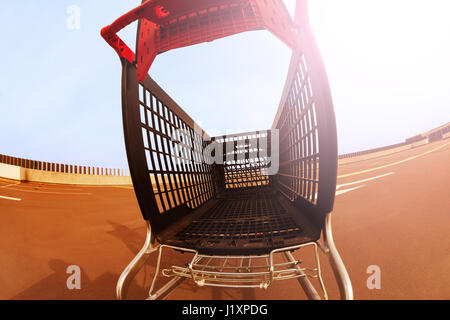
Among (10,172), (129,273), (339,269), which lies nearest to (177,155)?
(129,273)

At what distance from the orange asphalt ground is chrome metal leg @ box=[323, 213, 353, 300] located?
0.53m

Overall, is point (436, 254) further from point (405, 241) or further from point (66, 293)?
point (66, 293)

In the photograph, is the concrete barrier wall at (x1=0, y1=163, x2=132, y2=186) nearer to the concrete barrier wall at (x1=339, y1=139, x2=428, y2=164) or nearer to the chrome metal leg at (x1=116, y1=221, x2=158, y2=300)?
the chrome metal leg at (x1=116, y1=221, x2=158, y2=300)

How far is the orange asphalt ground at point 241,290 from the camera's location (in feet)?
2.60

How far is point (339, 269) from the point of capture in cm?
38

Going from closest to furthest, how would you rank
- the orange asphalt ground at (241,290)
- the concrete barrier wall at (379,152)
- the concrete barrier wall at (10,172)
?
the orange asphalt ground at (241,290)
the concrete barrier wall at (10,172)
the concrete barrier wall at (379,152)

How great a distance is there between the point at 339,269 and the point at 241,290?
2.10 feet

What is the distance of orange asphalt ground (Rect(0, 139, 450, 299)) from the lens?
0.79 m

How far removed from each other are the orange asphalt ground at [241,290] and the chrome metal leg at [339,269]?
0.53m

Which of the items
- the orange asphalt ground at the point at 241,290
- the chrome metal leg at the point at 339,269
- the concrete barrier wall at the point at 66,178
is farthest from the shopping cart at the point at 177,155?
the concrete barrier wall at the point at 66,178

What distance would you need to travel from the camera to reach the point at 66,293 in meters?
0.79

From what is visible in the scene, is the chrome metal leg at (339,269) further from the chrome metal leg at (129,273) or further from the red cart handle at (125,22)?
the red cart handle at (125,22)

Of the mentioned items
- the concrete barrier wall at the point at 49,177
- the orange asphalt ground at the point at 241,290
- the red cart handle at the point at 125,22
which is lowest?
the orange asphalt ground at the point at 241,290
